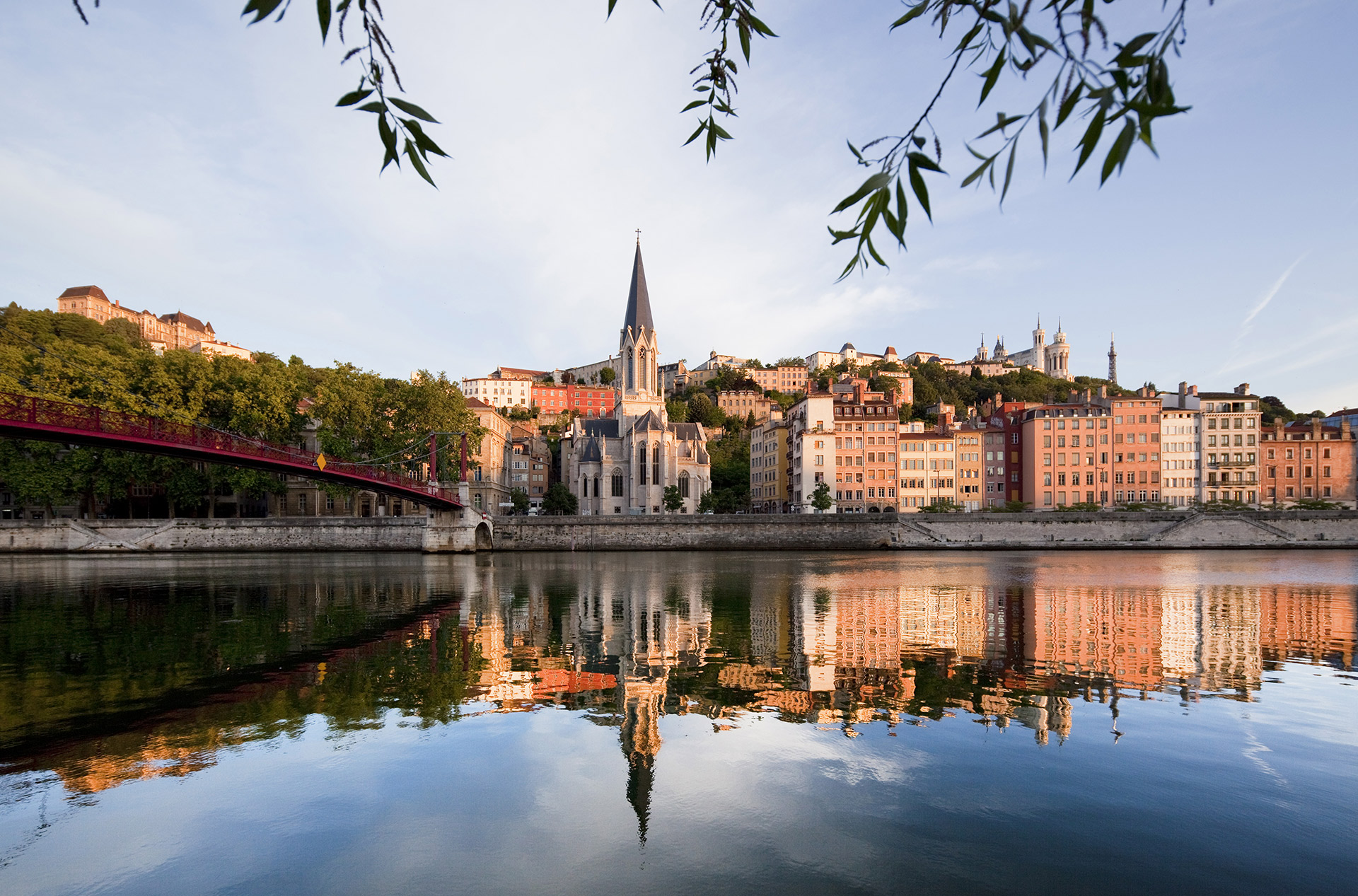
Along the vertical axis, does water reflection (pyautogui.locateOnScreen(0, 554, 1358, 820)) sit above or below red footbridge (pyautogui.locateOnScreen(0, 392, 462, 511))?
below

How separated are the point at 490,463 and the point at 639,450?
19.6 m

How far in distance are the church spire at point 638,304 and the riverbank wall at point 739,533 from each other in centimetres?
2939

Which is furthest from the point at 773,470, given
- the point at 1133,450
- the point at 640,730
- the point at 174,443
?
the point at 640,730

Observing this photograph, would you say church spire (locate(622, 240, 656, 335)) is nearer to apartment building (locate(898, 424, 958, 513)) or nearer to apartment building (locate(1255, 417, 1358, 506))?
apartment building (locate(898, 424, 958, 513))

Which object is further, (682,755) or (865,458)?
(865,458)

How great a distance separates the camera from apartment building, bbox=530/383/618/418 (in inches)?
6201

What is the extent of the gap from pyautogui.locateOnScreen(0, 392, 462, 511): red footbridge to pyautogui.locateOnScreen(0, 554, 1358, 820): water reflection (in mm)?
5465

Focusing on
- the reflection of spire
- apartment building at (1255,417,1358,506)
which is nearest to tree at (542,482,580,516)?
the reflection of spire

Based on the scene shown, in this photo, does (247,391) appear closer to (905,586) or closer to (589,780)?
(905,586)

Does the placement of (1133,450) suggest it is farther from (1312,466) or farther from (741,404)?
(741,404)

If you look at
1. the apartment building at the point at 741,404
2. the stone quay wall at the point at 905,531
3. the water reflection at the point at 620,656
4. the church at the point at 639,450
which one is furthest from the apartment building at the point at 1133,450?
the apartment building at the point at 741,404

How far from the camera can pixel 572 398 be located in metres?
160

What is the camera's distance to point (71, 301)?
122 meters

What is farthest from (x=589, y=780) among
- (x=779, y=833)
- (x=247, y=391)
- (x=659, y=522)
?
(x=247, y=391)
